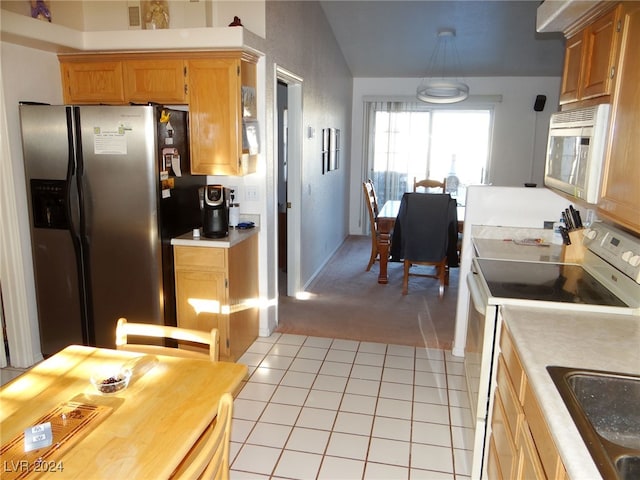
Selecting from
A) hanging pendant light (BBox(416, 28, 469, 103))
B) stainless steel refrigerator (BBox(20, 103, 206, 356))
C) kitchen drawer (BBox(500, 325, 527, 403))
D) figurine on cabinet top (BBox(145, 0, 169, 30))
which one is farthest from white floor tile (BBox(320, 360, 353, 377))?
hanging pendant light (BBox(416, 28, 469, 103))

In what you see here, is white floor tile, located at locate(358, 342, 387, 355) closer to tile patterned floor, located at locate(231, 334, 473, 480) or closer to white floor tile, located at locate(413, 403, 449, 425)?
tile patterned floor, located at locate(231, 334, 473, 480)

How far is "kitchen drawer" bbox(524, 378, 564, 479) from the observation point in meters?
1.19

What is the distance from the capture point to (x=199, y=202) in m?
3.61

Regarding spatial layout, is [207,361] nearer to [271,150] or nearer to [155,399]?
[155,399]

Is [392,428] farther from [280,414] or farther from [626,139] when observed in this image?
[626,139]

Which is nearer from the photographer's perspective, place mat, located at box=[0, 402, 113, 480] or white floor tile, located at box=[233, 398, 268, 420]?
place mat, located at box=[0, 402, 113, 480]

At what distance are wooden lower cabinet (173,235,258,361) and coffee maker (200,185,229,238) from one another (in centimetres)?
14

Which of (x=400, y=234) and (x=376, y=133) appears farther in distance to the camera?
(x=376, y=133)

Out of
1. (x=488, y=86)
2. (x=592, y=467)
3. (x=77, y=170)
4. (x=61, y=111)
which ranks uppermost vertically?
(x=488, y=86)

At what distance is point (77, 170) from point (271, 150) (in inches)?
53.3

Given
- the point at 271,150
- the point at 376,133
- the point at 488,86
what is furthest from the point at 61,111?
the point at 488,86

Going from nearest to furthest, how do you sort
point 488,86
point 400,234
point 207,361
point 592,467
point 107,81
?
point 592,467 < point 207,361 < point 107,81 < point 400,234 < point 488,86

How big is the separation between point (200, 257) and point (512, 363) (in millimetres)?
2086

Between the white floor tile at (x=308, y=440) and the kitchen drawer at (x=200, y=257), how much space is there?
3.75 ft
